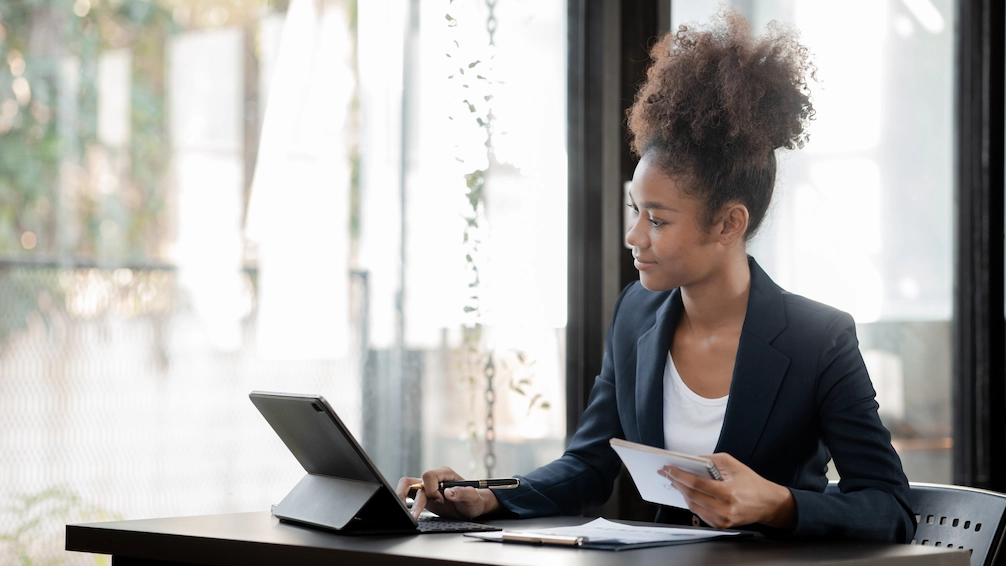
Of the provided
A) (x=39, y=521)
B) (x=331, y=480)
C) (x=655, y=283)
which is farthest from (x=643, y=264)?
(x=39, y=521)

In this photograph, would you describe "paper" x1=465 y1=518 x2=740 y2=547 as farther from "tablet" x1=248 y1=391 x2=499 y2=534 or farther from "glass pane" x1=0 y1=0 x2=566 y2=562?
"glass pane" x1=0 y1=0 x2=566 y2=562

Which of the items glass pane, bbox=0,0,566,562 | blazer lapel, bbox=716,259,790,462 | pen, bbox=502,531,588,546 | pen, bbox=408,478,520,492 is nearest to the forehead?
blazer lapel, bbox=716,259,790,462

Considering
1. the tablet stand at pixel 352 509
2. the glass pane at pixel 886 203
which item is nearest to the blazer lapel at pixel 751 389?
the tablet stand at pixel 352 509

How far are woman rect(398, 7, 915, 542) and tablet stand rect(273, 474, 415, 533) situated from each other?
5.0 inches

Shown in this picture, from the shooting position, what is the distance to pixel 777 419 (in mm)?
1617

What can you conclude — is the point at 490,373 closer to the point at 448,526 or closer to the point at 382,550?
the point at 448,526

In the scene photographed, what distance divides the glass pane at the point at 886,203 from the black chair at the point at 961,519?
117 cm

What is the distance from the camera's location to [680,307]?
1.83 meters

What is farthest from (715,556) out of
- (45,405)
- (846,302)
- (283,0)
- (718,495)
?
(846,302)

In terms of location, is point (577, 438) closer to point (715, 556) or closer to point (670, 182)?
point (670, 182)

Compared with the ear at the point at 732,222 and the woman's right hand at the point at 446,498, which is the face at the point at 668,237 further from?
the woman's right hand at the point at 446,498

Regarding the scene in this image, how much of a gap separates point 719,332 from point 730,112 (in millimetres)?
358

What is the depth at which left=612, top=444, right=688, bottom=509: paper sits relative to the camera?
4.23 feet

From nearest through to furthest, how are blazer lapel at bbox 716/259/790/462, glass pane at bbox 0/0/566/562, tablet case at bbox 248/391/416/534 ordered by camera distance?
tablet case at bbox 248/391/416/534
blazer lapel at bbox 716/259/790/462
glass pane at bbox 0/0/566/562
